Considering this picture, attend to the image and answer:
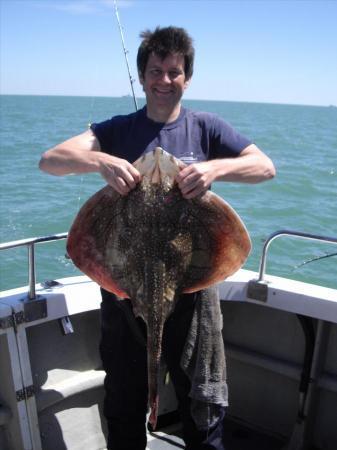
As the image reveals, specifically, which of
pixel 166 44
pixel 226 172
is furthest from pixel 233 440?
pixel 166 44

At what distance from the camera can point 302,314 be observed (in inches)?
134

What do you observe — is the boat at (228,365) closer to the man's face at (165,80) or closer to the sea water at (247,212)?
the man's face at (165,80)

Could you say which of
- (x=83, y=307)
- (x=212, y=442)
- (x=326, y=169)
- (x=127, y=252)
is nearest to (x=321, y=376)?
(x=212, y=442)

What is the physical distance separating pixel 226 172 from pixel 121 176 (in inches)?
20.7

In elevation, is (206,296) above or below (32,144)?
above

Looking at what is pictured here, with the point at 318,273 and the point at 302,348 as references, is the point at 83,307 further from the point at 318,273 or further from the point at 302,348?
the point at 318,273

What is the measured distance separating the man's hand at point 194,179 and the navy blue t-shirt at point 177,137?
332 millimetres

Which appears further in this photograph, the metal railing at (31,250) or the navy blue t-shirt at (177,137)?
the metal railing at (31,250)

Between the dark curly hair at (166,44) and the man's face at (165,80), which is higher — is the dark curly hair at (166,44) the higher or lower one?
the higher one

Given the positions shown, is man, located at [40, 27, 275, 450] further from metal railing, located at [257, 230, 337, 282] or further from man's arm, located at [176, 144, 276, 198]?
metal railing, located at [257, 230, 337, 282]

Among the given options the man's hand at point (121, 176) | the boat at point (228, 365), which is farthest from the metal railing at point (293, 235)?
the man's hand at point (121, 176)

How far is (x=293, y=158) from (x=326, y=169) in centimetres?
386

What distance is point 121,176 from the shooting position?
225 centimetres

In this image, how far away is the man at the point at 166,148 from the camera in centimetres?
263
